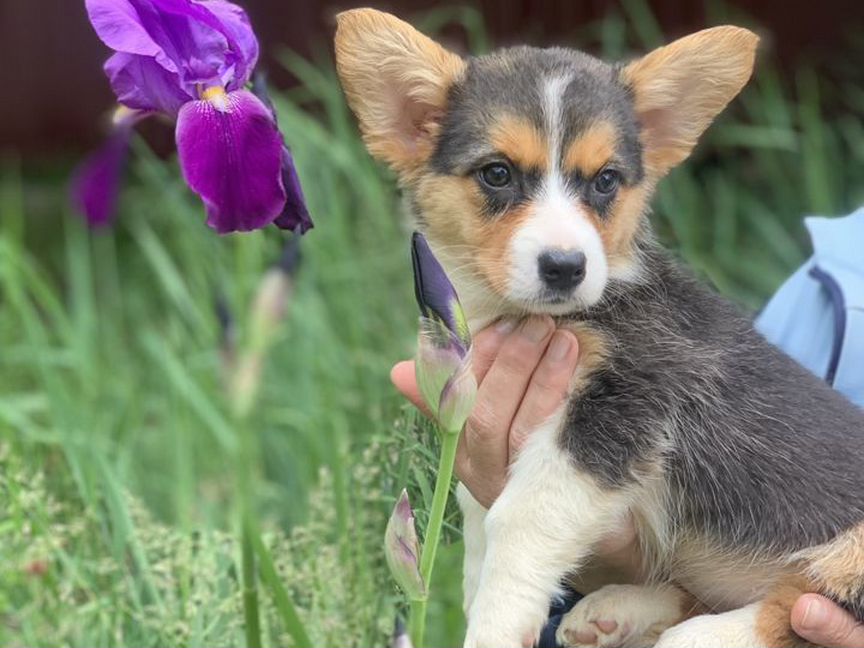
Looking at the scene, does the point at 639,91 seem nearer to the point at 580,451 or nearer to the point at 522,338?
the point at 522,338

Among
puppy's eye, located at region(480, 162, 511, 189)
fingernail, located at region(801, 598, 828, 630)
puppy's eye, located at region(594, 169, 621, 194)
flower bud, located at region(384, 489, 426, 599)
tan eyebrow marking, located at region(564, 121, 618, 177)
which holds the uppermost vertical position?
tan eyebrow marking, located at region(564, 121, 618, 177)

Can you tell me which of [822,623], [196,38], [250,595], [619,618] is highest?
[196,38]

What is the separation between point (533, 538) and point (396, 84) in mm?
798

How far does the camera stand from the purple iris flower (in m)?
1.88

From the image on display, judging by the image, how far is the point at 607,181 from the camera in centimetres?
244

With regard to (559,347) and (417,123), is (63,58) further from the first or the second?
(559,347)

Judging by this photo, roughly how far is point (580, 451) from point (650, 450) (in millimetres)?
131

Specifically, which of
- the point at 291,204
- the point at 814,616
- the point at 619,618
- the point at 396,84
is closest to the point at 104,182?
the point at 396,84

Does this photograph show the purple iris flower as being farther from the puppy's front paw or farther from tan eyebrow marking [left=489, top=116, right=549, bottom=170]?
the puppy's front paw

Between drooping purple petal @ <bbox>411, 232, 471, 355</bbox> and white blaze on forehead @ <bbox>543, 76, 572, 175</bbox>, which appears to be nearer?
drooping purple petal @ <bbox>411, 232, 471, 355</bbox>

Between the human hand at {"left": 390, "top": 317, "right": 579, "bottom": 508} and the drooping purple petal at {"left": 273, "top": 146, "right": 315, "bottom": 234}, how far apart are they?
1.71ft

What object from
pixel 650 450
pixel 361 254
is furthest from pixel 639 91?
pixel 361 254

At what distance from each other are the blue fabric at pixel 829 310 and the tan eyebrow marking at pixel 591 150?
624mm

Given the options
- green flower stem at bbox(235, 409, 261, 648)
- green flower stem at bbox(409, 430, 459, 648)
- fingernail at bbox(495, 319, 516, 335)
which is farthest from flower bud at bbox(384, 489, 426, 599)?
→ fingernail at bbox(495, 319, 516, 335)
